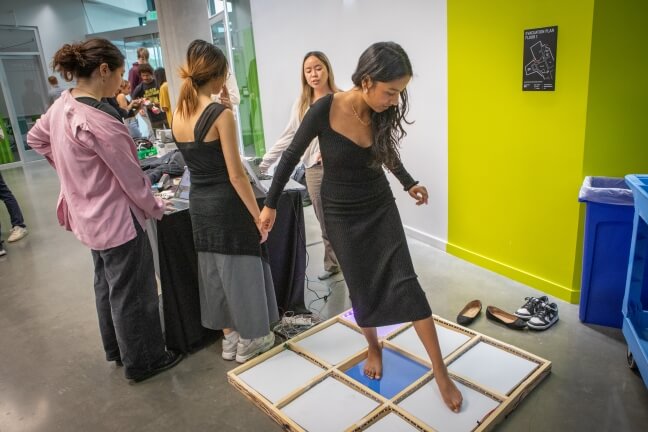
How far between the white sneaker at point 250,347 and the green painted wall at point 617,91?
2.01m

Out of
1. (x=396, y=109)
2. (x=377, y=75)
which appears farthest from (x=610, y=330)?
(x=377, y=75)

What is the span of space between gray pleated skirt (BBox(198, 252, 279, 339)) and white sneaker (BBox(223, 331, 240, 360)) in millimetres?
65

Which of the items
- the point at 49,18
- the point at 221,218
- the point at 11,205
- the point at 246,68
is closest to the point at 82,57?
the point at 221,218

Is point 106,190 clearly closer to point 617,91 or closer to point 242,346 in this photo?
point 242,346

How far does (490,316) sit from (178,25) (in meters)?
3.95

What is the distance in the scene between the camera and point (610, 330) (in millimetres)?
2604

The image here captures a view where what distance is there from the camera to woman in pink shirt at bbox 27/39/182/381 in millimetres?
2006

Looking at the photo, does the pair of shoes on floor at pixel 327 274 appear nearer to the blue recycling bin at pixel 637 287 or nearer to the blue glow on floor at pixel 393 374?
the blue glow on floor at pixel 393 374

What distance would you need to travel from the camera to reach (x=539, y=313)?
270cm

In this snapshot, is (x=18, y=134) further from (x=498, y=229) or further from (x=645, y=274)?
(x=645, y=274)

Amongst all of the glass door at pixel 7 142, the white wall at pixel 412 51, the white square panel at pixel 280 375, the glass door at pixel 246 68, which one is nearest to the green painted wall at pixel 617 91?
the white wall at pixel 412 51

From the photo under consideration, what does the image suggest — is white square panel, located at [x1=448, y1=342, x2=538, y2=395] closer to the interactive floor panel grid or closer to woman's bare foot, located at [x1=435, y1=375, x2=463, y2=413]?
the interactive floor panel grid

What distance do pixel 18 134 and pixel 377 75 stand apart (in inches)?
404

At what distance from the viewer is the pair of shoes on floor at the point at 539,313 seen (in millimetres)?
2633
